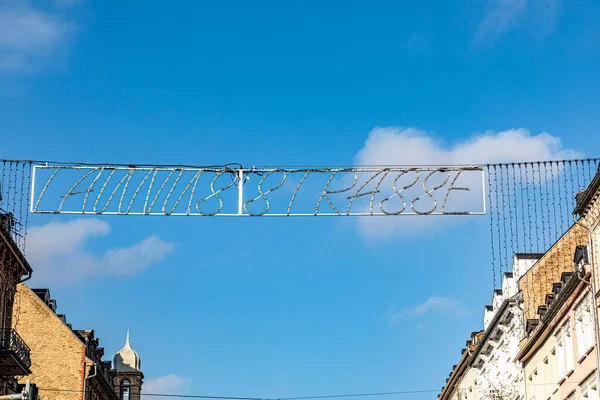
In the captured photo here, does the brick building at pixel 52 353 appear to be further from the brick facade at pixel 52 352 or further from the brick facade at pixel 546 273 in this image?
the brick facade at pixel 546 273

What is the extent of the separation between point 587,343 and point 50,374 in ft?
112

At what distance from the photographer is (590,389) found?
53531 mm

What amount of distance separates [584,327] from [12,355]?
25071mm

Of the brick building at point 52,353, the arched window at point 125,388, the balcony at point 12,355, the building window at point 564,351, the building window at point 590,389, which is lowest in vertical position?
the building window at point 590,389

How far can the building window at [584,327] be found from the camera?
5309cm

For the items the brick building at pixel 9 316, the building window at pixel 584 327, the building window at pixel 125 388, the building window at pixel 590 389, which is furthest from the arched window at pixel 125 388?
the building window at pixel 590 389

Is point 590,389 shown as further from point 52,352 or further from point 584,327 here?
point 52,352

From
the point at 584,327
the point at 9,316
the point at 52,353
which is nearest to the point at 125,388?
the point at 52,353

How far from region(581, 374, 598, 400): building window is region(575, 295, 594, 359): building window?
1281mm

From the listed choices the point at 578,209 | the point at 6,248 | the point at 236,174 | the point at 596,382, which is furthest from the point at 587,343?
the point at 236,174

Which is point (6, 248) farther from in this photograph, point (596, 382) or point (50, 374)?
point (596, 382)

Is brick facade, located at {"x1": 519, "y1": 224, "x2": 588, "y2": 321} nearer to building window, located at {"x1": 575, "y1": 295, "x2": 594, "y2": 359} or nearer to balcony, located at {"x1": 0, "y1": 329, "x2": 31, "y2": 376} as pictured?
building window, located at {"x1": 575, "y1": 295, "x2": 594, "y2": 359}

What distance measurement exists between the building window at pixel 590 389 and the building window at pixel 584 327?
1.28 m

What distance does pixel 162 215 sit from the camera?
27.9 meters
